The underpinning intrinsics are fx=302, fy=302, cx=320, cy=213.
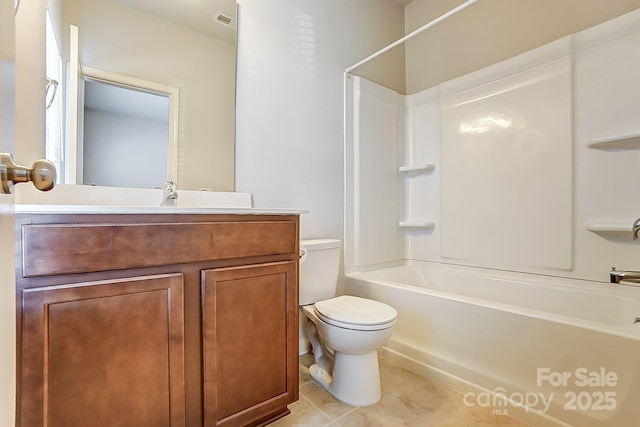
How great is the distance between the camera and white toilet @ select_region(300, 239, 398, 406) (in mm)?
1386

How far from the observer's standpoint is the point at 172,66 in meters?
1.61

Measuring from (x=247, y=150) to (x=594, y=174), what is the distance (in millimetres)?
2017

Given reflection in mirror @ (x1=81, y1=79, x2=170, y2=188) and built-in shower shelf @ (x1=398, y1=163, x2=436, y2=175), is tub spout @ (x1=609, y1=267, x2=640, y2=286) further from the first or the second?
reflection in mirror @ (x1=81, y1=79, x2=170, y2=188)

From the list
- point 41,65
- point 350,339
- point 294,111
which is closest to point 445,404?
point 350,339

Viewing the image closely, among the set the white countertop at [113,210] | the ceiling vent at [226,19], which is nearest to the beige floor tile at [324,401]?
the white countertop at [113,210]

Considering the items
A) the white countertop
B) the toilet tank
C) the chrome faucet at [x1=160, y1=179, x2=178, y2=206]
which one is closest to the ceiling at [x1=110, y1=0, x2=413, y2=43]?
the chrome faucet at [x1=160, y1=179, x2=178, y2=206]

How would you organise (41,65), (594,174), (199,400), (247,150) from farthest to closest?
(247,150), (594,174), (41,65), (199,400)

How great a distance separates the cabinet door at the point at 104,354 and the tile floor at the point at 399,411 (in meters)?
0.61

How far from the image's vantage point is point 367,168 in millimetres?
2318

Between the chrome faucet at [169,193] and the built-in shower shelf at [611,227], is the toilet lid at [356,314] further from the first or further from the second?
the built-in shower shelf at [611,227]

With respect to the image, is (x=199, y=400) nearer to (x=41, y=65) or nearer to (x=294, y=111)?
(x=41, y=65)

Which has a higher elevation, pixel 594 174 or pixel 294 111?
pixel 294 111

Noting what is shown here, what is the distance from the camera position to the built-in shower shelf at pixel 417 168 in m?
2.43

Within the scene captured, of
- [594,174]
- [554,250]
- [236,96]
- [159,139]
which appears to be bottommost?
[554,250]
